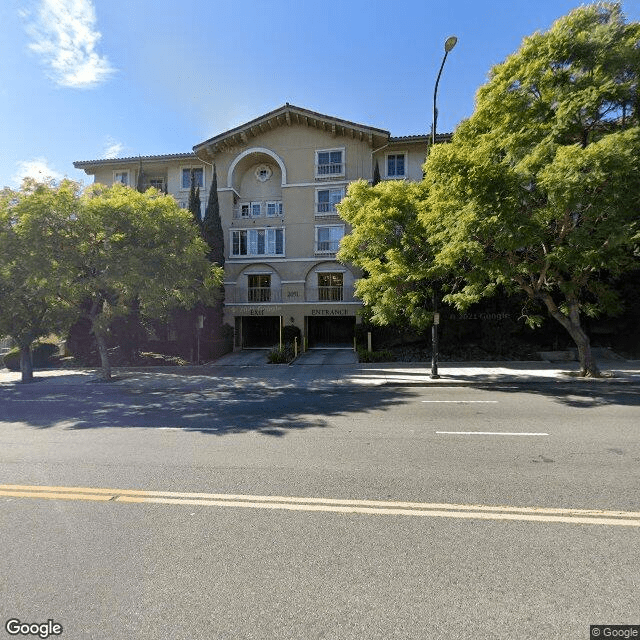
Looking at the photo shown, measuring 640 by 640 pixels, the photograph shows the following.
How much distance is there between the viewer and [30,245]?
12812mm

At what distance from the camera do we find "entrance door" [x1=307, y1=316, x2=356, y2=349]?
1049 inches

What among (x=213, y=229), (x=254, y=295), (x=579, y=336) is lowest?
(x=579, y=336)

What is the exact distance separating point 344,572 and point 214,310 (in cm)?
2244

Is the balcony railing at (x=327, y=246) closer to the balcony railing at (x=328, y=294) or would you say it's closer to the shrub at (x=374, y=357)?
the balcony railing at (x=328, y=294)

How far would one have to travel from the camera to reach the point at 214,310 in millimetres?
23984

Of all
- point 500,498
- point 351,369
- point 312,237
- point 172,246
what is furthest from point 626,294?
point 172,246

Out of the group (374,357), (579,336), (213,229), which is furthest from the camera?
(213,229)

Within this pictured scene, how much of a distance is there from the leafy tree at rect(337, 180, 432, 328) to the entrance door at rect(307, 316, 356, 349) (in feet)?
36.8

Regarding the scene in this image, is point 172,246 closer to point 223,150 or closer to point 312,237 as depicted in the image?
point 312,237

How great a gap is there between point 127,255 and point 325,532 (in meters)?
13.2

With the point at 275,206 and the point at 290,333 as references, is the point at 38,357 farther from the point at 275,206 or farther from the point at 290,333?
the point at 275,206

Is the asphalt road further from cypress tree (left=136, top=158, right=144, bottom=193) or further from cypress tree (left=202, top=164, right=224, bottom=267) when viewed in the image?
cypress tree (left=136, top=158, right=144, bottom=193)

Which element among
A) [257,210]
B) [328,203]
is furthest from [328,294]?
[257,210]

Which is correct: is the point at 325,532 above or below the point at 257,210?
below
